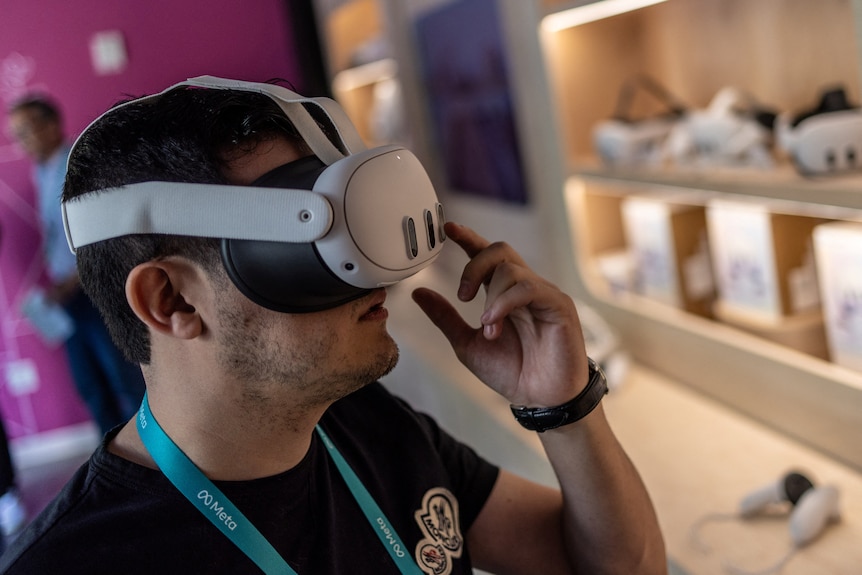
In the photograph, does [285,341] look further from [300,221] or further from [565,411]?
[565,411]

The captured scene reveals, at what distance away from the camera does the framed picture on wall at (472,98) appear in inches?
99.9

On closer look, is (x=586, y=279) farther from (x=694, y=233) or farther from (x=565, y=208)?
(x=694, y=233)

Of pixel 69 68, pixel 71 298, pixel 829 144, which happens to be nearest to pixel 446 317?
pixel 829 144

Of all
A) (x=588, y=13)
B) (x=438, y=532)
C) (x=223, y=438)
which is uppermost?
(x=588, y=13)

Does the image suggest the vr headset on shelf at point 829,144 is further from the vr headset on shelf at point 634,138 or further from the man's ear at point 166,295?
the man's ear at point 166,295

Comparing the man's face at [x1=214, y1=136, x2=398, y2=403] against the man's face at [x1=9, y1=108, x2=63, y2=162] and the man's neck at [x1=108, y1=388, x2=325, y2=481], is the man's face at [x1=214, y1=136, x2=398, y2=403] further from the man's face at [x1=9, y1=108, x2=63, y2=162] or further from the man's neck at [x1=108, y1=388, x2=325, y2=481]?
the man's face at [x1=9, y1=108, x2=63, y2=162]

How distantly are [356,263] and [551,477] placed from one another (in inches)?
39.7

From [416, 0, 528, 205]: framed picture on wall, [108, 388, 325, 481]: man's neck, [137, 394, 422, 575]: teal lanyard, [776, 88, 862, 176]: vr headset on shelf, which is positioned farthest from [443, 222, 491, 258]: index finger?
[416, 0, 528, 205]: framed picture on wall

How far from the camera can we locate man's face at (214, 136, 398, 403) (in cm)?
94

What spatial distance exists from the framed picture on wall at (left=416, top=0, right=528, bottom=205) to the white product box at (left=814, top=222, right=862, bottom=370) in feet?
3.72

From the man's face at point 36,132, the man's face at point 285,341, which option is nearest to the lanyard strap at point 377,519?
the man's face at point 285,341

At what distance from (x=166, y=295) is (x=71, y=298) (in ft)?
9.42

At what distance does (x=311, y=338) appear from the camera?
3.11 feet

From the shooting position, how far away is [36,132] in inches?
139
